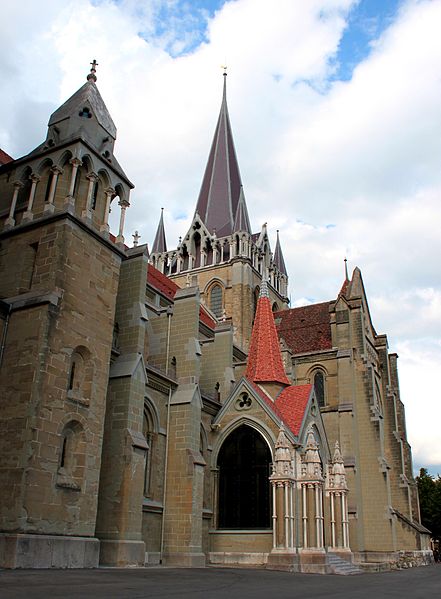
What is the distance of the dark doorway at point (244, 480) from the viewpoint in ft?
70.9

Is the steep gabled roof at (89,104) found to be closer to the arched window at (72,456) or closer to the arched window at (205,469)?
the arched window at (72,456)

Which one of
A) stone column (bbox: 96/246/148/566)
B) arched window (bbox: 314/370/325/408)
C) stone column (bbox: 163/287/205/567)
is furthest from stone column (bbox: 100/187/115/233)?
arched window (bbox: 314/370/325/408)

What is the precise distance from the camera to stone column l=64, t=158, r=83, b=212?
656 inches

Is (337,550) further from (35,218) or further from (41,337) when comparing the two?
(35,218)

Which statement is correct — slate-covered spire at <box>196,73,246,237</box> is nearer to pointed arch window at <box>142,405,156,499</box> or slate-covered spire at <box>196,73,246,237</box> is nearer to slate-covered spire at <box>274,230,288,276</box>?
slate-covered spire at <box>274,230,288,276</box>

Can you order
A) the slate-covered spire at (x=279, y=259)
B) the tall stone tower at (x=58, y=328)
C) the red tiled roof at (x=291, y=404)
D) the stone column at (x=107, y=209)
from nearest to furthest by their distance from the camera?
the tall stone tower at (x=58, y=328) → the stone column at (x=107, y=209) → the red tiled roof at (x=291, y=404) → the slate-covered spire at (x=279, y=259)

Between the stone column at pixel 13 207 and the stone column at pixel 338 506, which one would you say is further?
the stone column at pixel 338 506

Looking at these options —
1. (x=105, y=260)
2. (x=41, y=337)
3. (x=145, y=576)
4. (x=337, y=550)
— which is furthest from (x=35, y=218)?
(x=337, y=550)

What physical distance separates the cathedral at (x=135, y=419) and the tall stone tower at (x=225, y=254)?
13.4 metres

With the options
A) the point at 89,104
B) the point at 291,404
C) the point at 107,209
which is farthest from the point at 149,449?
the point at 89,104

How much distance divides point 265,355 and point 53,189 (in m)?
12.6

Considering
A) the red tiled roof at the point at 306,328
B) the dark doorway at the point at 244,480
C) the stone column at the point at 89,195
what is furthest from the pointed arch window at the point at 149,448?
the red tiled roof at the point at 306,328

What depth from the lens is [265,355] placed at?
25922 mm

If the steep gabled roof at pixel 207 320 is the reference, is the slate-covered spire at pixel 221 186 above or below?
above
